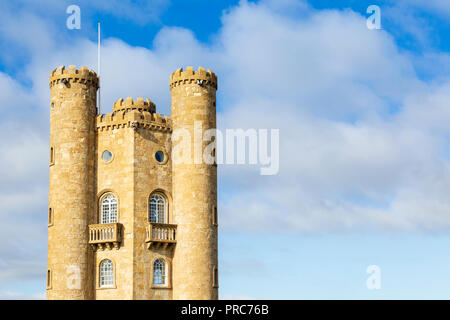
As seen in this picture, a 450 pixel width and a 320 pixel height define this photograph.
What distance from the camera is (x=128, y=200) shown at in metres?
56.0

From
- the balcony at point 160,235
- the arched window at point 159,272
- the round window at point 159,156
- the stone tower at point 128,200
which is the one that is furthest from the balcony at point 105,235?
the round window at point 159,156

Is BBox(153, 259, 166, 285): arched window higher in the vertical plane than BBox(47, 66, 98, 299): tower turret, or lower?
lower

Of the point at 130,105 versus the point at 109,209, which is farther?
the point at 130,105

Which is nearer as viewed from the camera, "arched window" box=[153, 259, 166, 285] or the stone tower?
the stone tower

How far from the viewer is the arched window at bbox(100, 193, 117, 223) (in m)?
56.8

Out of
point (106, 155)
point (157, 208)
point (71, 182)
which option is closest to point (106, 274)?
point (157, 208)

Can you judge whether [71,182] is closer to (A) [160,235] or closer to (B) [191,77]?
(A) [160,235]

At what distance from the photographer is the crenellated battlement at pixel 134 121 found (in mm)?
57375

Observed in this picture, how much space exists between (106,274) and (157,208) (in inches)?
248

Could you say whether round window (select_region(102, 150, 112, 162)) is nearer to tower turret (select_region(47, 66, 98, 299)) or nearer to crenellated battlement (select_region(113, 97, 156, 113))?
tower turret (select_region(47, 66, 98, 299))

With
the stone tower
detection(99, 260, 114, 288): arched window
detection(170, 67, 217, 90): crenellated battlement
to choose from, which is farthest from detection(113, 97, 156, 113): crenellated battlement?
detection(99, 260, 114, 288): arched window

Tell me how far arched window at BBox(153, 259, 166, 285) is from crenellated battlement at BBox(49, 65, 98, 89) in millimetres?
15311

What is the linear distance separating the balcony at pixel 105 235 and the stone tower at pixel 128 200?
8 centimetres
